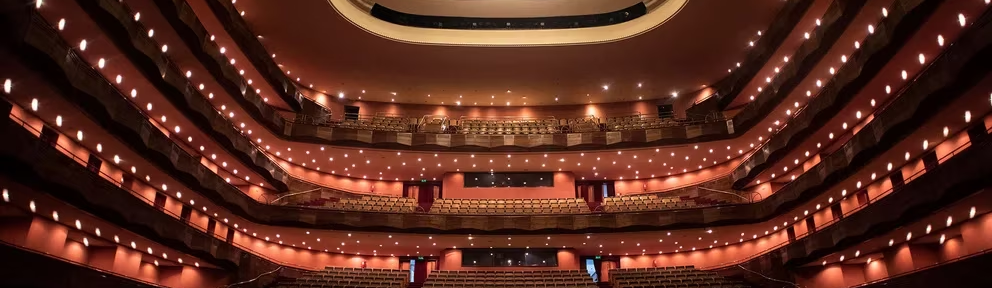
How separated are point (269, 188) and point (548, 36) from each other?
13.4 meters

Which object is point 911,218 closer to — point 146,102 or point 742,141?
point 742,141

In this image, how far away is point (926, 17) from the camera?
1441cm

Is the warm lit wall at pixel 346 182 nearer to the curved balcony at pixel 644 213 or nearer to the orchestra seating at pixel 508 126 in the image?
the orchestra seating at pixel 508 126

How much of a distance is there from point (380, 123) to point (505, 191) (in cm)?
675

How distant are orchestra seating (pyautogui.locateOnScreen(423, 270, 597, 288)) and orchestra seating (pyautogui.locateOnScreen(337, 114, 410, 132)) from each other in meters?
7.00

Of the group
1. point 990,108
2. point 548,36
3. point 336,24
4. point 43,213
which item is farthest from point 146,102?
point 990,108

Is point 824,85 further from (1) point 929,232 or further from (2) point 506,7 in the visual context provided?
(2) point 506,7

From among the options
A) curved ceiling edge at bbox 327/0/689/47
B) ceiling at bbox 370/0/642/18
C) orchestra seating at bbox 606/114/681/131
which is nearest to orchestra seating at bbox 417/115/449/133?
curved ceiling edge at bbox 327/0/689/47

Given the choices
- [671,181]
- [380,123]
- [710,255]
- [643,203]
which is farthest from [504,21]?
[710,255]

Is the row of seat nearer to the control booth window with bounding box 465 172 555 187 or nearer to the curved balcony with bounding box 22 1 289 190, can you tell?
the control booth window with bounding box 465 172 555 187

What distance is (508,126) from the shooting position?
29.5 metres

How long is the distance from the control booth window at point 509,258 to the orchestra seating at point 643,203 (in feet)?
10.9

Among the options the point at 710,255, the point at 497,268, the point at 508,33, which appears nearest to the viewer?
the point at 497,268

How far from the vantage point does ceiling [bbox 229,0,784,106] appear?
22.1 meters
